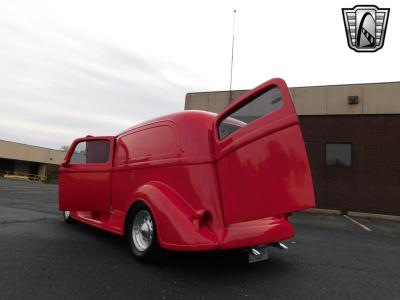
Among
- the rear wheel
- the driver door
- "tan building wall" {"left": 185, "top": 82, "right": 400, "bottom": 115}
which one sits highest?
"tan building wall" {"left": 185, "top": 82, "right": 400, "bottom": 115}

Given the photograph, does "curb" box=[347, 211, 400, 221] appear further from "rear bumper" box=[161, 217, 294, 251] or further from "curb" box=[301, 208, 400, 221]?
"rear bumper" box=[161, 217, 294, 251]

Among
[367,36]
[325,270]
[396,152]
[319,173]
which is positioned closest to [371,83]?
[396,152]

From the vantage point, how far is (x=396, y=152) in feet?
→ 46.2

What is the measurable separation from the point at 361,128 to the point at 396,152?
174 centimetres

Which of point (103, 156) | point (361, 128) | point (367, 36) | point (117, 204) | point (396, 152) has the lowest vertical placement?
point (117, 204)

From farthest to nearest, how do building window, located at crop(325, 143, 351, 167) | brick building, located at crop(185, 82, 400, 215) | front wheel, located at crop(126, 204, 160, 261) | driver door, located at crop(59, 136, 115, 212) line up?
1. building window, located at crop(325, 143, 351, 167)
2. brick building, located at crop(185, 82, 400, 215)
3. driver door, located at crop(59, 136, 115, 212)
4. front wheel, located at crop(126, 204, 160, 261)

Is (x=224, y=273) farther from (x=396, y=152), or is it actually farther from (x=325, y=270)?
(x=396, y=152)

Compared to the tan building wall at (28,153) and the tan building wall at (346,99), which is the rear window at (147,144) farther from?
the tan building wall at (28,153)

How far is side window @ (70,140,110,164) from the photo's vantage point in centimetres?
612

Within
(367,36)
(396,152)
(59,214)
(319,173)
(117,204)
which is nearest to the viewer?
(117,204)

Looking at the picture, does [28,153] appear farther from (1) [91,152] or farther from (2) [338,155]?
(1) [91,152]

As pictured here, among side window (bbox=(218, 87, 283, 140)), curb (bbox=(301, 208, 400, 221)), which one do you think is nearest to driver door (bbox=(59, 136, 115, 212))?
side window (bbox=(218, 87, 283, 140))

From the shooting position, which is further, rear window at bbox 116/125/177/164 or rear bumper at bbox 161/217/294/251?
rear window at bbox 116/125/177/164

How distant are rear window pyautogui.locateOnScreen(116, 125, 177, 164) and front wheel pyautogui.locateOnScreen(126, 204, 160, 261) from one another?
0.83m
